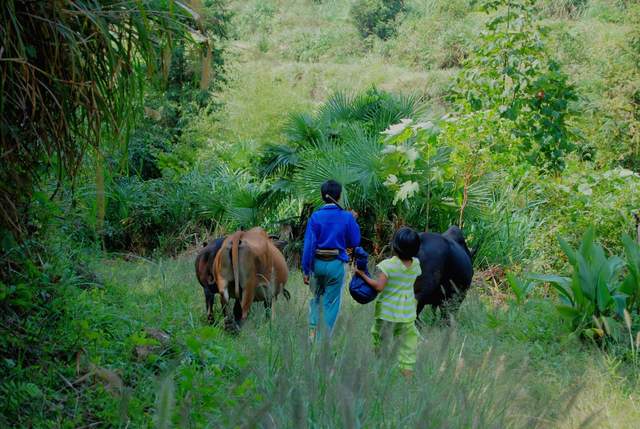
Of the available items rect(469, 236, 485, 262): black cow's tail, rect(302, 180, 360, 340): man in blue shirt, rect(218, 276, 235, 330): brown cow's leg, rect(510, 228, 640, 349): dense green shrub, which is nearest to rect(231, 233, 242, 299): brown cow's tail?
rect(218, 276, 235, 330): brown cow's leg

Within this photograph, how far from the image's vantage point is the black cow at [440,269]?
720 centimetres

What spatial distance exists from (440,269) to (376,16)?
1651 inches

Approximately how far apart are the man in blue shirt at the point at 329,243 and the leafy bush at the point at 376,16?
41202mm

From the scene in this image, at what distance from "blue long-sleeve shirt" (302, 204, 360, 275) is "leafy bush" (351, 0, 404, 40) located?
4121cm

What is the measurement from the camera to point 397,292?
5945mm

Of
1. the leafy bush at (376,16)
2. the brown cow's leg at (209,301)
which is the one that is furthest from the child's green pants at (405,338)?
the leafy bush at (376,16)

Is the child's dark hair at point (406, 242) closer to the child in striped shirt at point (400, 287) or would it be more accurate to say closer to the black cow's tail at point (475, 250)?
the child in striped shirt at point (400, 287)

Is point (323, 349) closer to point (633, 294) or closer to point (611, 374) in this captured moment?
point (611, 374)

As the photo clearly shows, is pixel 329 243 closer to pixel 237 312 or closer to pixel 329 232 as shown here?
pixel 329 232

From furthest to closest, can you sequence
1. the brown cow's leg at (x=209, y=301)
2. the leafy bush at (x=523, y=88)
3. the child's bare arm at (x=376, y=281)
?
the leafy bush at (x=523, y=88), the brown cow's leg at (x=209, y=301), the child's bare arm at (x=376, y=281)

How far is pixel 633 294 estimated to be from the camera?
25.0 feet

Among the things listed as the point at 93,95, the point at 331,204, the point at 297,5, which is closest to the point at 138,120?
the point at 93,95

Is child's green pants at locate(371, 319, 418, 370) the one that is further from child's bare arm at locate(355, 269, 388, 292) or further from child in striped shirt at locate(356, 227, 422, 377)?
child's bare arm at locate(355, 269, 388, 292)

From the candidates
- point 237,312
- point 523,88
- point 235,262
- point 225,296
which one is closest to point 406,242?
point 235,262
